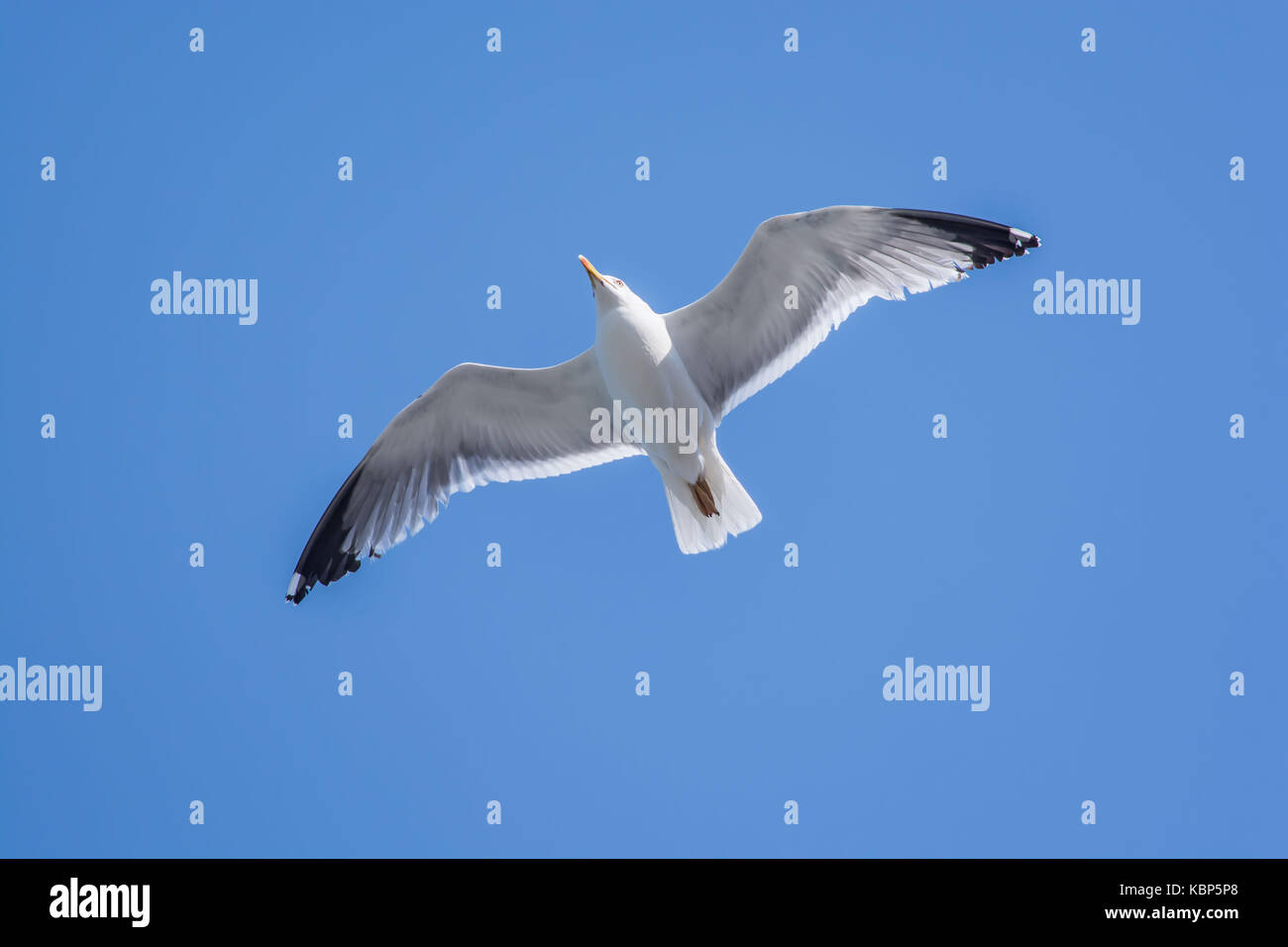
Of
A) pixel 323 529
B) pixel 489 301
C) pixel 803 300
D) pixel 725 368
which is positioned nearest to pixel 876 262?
pixel 803 300

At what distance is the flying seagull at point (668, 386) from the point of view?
6406 mm

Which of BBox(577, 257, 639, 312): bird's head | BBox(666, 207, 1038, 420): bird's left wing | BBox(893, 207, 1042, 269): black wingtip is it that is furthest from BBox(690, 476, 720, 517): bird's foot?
BBox(893, 207, 1042, 269): black wingtip

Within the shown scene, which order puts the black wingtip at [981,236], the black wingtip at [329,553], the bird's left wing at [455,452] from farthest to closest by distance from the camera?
1. the black wingtip at [329,553]
2. the bird's left wing at [455,452]
3. the black wingtip at [981,236]

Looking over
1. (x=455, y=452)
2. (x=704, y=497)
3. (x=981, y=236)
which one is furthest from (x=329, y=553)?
(x=981, y=236)

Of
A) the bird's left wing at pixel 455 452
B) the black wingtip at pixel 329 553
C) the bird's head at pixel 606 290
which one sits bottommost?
the black wingtip at pixel 329 553

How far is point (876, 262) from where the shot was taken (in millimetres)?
6453

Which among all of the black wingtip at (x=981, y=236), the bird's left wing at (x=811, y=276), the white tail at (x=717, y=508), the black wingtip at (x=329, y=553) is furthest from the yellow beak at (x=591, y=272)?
the black wingtip at (x=329, y=553)

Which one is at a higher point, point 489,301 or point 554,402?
point 489,301

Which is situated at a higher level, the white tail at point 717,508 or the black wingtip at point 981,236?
the black wingtip at point 981,236

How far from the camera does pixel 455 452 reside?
7.25 metres

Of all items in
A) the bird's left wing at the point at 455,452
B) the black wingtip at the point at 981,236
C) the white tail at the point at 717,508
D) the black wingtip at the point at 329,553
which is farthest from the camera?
the black wingtip at the point at 329,553

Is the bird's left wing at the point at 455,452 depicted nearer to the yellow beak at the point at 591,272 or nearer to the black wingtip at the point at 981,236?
the yellow beak at the point at 591,272

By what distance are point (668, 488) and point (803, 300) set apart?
120 centimetres
